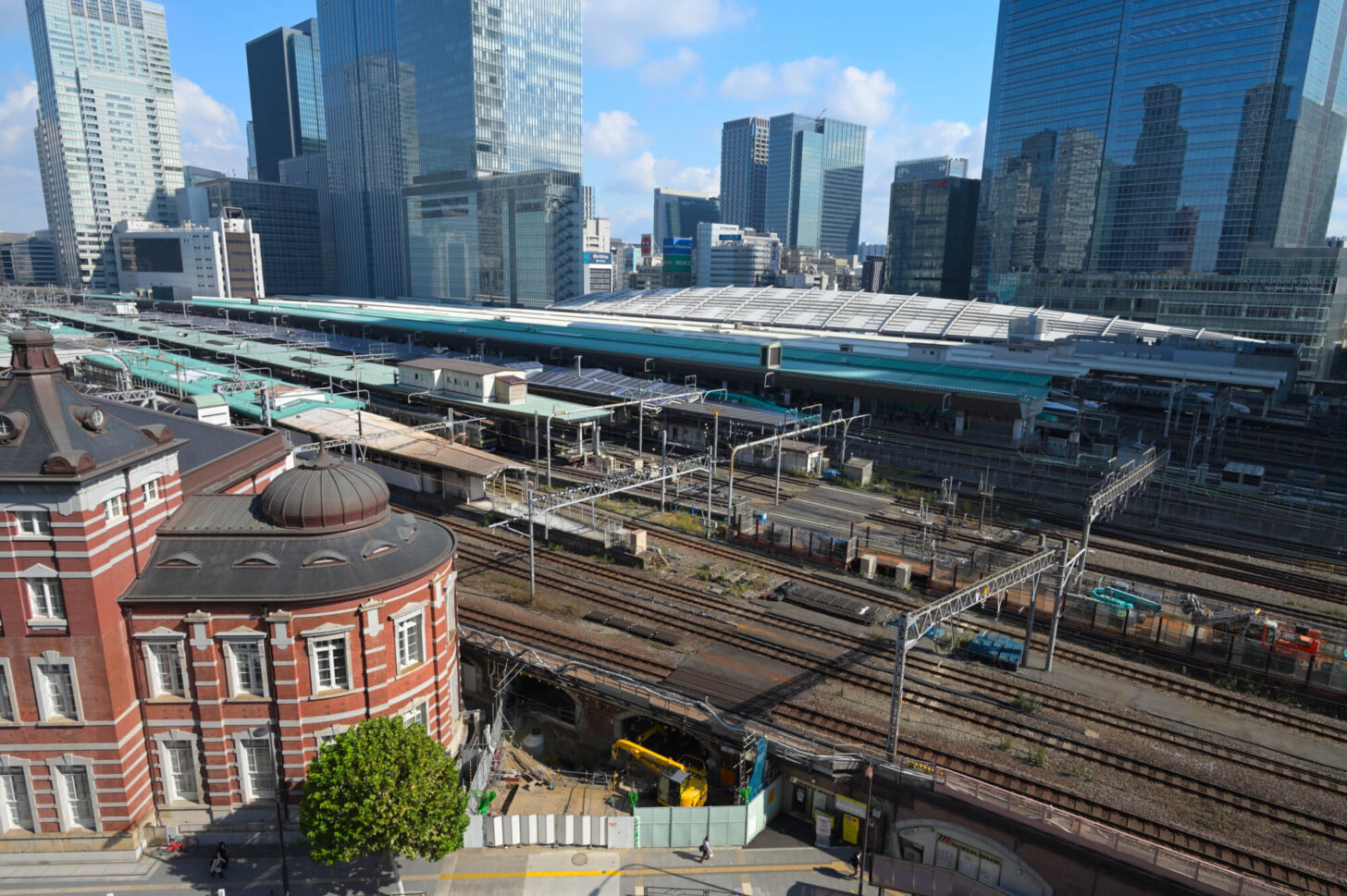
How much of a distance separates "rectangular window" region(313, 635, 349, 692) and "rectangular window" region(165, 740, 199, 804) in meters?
5.44

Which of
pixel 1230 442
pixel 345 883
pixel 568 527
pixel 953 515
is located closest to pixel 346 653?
pixel 345 883

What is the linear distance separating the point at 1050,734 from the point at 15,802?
38.8 meters

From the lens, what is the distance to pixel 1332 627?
40719 millimetres

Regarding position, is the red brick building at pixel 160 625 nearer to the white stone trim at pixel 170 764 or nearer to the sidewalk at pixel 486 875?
the white stone trim at pixel 170 764

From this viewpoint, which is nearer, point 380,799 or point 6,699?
point 380,799

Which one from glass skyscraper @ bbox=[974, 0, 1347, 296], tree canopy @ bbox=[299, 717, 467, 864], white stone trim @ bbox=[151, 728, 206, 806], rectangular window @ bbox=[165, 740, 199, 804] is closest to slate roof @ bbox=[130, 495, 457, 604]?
tree canopy @ bbox=[299, 717, 467, 864]

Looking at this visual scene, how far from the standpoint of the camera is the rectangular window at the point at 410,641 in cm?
2766

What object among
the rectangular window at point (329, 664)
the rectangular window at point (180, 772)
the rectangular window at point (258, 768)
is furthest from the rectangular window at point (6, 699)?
the rectangular window at point (329, 664)

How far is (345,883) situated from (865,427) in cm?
6866

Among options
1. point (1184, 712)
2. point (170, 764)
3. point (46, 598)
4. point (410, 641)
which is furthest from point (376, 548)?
point (1184, 712)

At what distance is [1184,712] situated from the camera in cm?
3303

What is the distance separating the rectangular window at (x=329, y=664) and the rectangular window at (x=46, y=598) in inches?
316

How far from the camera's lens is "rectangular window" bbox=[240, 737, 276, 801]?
26719mm

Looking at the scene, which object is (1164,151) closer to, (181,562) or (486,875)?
(486,875)
